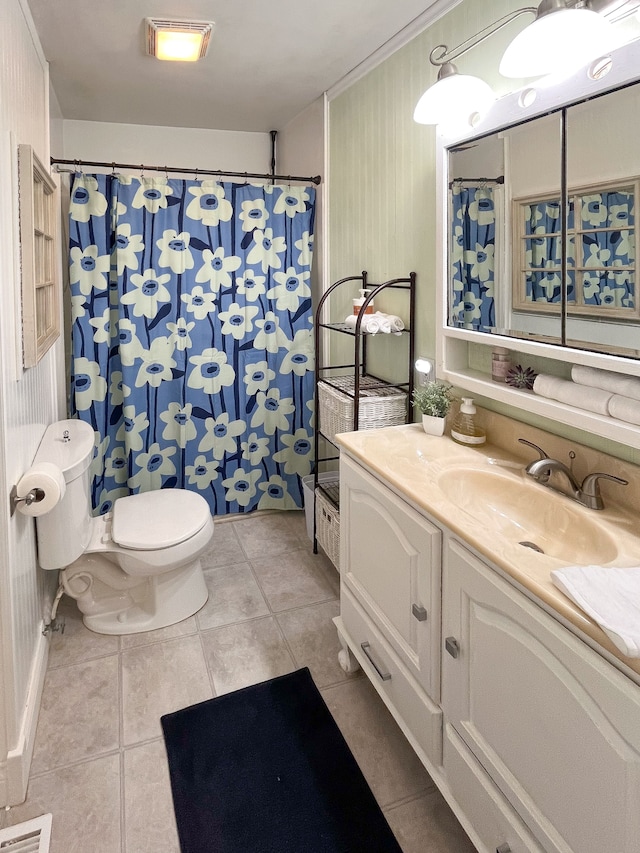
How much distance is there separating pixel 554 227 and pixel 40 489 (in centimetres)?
161

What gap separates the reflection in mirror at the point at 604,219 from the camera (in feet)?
4.25

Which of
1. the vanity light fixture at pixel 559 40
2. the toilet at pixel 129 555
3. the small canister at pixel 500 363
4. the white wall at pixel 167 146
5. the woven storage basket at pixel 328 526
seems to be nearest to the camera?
the vanity light fixture at pixel 559 40

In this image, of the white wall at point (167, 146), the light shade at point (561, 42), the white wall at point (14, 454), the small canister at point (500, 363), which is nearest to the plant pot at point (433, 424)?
the small canister at point (500, 363)

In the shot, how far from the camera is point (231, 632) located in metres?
2.36

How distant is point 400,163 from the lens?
2303mm

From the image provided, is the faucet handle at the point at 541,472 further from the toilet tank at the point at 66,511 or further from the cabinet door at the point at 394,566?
the toilet tank at the point at 66,511

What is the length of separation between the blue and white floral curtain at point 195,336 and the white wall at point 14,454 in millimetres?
908

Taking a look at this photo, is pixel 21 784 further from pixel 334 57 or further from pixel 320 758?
pixel 334 57

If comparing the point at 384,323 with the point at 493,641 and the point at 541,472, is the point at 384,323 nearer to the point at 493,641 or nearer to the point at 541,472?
the point at 541,472

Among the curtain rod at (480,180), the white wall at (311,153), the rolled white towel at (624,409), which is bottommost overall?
the rolled white towel at (624,409)

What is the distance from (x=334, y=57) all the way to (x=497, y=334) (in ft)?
5.05

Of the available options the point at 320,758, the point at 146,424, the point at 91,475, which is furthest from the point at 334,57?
the point at 320,758

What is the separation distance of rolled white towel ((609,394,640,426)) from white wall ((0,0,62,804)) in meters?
1.51

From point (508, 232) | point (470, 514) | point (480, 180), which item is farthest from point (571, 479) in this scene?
point (480, 180)
